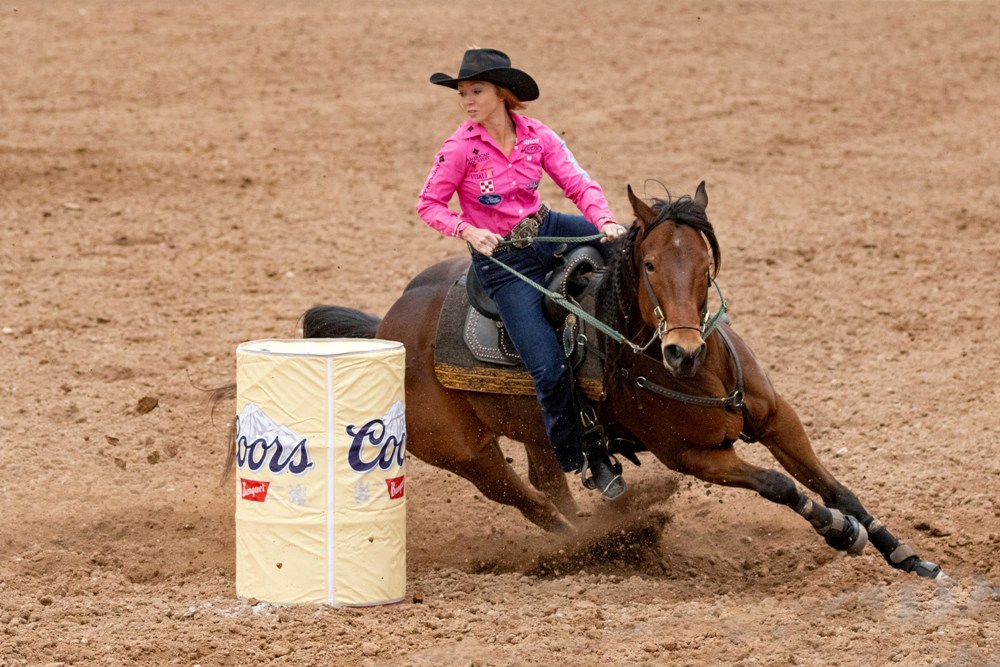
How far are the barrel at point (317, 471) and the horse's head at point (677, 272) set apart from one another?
3.81 ft

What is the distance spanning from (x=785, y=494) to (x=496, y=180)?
1.97 meters

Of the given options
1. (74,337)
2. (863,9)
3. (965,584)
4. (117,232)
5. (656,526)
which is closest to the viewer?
(965,584)

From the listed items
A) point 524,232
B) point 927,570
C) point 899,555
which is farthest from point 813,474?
point 524,232

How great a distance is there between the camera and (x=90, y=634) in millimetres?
5762

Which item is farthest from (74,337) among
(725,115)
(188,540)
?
(725,115)

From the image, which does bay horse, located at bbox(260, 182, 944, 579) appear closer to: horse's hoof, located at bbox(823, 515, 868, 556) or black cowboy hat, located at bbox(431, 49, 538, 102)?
horse's hoof, located at bbox(823, 515, 868, 556)

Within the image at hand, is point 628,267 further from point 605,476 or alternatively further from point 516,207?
point 605,476

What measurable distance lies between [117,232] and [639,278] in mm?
7397

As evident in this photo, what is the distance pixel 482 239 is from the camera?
635 cm

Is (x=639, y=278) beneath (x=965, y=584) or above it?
above

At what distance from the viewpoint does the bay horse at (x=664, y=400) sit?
19.8ft

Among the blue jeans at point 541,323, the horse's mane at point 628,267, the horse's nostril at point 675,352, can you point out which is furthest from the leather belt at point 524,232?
the horse's nostril at point 675,352

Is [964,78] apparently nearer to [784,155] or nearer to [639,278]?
[784,155]

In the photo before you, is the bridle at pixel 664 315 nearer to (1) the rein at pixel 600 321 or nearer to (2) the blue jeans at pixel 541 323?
(1) the rein at pixel 600 321
